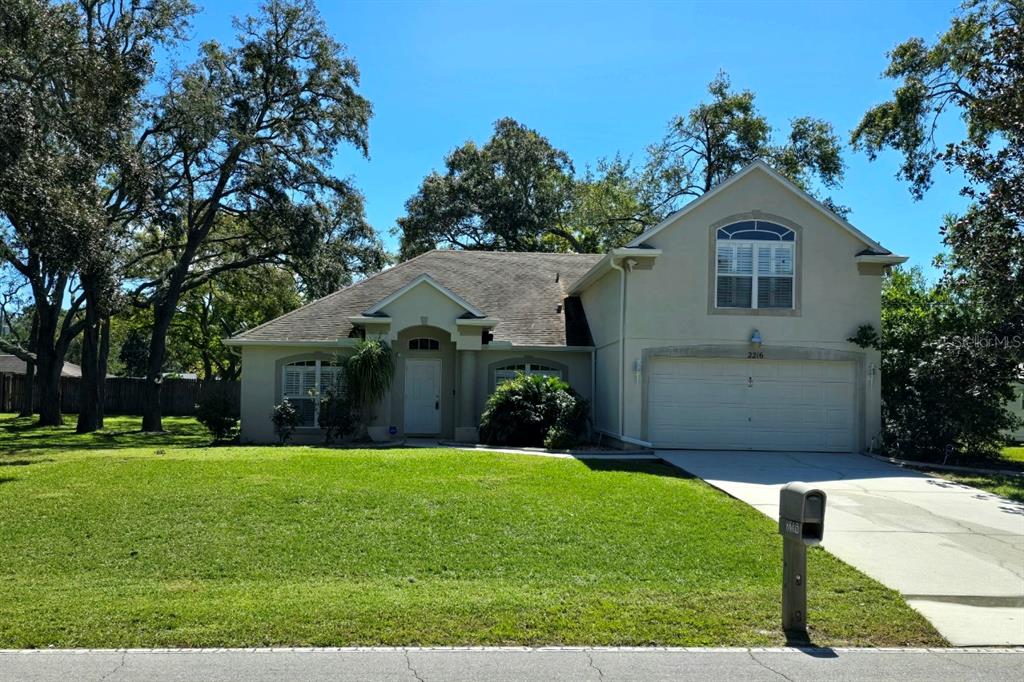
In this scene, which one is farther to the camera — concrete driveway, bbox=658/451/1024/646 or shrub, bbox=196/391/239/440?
shrub, bbox=196/391/239/440

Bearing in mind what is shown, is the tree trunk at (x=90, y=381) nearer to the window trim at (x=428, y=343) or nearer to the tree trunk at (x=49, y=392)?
the tree trunk at (x=49, y=392)

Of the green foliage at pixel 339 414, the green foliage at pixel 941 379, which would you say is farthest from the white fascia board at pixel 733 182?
the green foliage at pixel 339 414

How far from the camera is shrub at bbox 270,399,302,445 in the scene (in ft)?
66.4

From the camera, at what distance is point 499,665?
577 centimetres

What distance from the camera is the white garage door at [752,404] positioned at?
18.4 meters

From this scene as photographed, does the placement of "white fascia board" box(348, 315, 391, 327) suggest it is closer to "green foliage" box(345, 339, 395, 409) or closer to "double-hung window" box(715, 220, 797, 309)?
"green foliage" box(345, 339, 395, 409)

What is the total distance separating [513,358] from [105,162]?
11.8 meters

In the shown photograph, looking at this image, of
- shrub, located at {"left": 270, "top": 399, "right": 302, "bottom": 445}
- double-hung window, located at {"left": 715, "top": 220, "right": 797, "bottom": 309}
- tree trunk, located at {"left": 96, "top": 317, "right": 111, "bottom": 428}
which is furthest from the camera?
tree trunk, located at {"left": 96, "top": 317, "right": 111, "bottom": 428}

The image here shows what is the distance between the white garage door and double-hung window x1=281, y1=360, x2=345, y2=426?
8.39 meters

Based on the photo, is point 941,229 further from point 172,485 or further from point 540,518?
point 172,485

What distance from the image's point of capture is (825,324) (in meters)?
18.7

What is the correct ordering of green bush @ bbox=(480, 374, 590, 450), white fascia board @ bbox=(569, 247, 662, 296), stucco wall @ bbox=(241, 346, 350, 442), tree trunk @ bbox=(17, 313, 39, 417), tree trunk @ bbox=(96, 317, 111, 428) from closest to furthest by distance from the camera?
white fascia board @ bbox=(569, 247, 662, 296)
green bush @ bbox=(480, 374, 590, 450)
stucco wall @ bbox=(241, 346, 350, 442)
tree trunk @ bbox=(96, 317, 111, 428)
tree trunk @ bbox=(17, 313, 39, 417)

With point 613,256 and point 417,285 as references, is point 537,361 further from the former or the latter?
point 613,256

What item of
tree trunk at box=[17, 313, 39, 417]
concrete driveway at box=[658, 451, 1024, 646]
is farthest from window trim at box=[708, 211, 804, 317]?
tree trunk at box=[17, 313, 39, 417]
